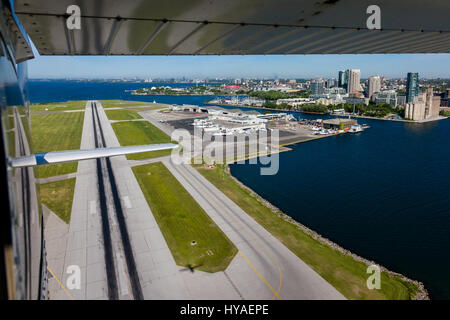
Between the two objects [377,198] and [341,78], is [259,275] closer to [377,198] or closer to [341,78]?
[377,198]

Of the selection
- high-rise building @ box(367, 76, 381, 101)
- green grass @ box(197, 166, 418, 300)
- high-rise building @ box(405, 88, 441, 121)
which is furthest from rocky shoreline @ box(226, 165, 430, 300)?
high-rise building @ box(367, 76, 381, 101)

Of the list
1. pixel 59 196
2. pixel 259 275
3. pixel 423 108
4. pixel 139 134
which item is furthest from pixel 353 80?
pixel 259 275

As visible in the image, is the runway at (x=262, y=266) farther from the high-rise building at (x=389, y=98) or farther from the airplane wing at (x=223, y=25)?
the high-rise building at (x=389, y=98)

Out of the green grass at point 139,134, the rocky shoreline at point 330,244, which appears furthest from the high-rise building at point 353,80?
the rocky shoreline at point 330,244

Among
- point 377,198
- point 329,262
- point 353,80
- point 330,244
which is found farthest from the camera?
point 353,80
